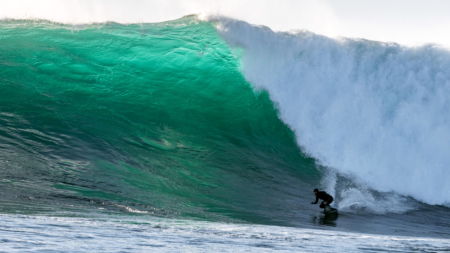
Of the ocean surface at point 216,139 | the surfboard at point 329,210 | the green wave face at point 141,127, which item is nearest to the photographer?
the ocean surface at point 216,139

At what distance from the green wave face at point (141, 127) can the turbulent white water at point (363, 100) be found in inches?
27.0

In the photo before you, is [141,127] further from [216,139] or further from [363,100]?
[363,100]

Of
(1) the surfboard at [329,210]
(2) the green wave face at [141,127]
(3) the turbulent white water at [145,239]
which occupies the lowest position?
(3) the turbulent white water at [145,239]

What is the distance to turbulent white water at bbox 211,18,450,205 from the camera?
410 inches

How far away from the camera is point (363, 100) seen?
1167cm

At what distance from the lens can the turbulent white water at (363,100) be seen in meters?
10.4

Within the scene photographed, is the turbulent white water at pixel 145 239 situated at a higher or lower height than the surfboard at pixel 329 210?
lower

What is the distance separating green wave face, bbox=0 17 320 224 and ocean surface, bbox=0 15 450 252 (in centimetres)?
4

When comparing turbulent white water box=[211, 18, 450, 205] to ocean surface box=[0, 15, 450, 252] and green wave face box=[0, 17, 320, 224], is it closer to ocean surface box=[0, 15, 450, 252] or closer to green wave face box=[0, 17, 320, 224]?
ocean surface box=[0, 15, 450, 252]

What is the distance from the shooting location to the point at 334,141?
1070cm

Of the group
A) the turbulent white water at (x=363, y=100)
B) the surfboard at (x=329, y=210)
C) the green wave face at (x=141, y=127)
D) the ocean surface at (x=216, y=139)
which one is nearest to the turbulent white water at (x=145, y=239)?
the ocean surface at (x=216, y=139)

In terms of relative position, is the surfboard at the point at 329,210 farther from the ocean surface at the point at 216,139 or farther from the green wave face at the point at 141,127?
the green wave face at the point at 141,127

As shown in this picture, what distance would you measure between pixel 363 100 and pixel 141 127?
6.53m

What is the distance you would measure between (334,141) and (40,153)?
23.5ft
